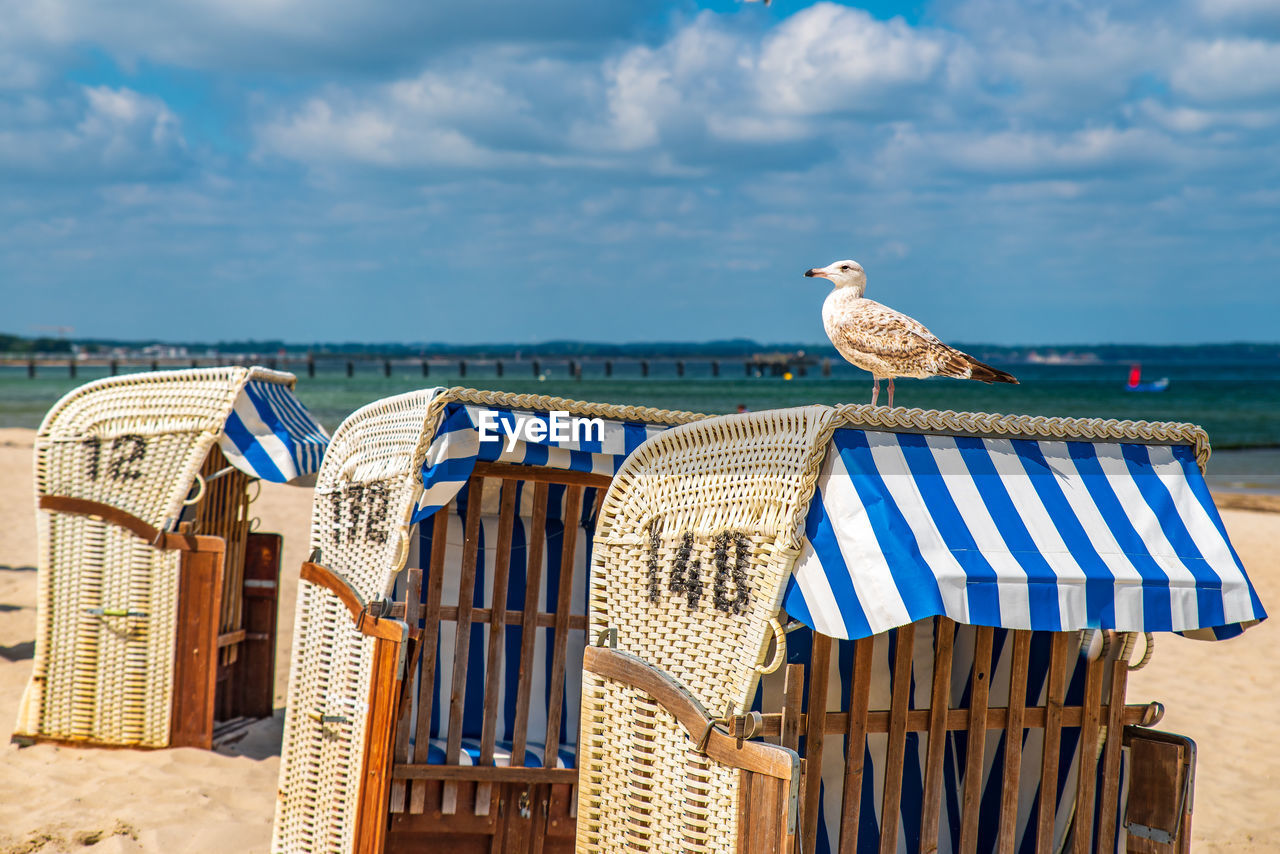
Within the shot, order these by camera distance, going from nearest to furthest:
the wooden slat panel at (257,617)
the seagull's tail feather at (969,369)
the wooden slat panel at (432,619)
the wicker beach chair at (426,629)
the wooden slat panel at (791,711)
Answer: the wooden slat panel at (791,711)
the seagull's tail feather at (969,369)
the wicker beach chair at (426,629)
the wooden slat panel at (432,619)
the wooden slat panel at (257,617)

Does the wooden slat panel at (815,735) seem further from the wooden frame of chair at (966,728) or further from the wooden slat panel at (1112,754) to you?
the wooden slat panel at (1112,754)

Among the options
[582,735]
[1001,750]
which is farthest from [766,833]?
[1001,750]

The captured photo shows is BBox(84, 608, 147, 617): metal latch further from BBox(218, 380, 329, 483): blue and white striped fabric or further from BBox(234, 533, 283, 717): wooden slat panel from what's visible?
BBox(218, 380, 329, 483): blue and white striped fabric

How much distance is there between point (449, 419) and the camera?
4.78 metres

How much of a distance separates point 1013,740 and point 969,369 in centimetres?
117

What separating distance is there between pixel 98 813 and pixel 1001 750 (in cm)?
479

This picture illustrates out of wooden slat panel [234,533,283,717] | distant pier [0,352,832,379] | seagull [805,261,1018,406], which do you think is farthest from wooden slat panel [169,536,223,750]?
distant pier [0,352,832,379]

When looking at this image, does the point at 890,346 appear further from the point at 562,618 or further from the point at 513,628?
the point at 513,628

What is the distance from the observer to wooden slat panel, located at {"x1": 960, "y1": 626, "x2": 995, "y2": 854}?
3.42 metres

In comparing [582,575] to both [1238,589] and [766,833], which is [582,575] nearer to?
[766,833]

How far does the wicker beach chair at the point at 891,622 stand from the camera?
2.98 m

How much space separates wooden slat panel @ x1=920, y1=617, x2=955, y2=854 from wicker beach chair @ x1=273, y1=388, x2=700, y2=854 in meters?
2.07

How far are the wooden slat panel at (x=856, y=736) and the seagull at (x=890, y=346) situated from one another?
779 mm

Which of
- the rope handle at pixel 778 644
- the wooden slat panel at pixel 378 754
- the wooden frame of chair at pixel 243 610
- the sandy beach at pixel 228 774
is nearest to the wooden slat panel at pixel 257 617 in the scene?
the wooden frame of chair at pixel 243 610
